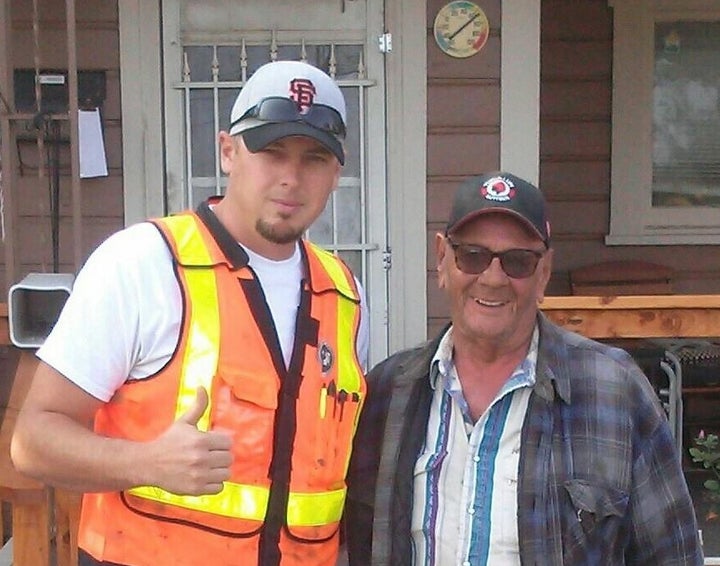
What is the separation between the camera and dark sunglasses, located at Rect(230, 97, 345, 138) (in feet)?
5.46

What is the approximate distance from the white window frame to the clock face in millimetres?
1534

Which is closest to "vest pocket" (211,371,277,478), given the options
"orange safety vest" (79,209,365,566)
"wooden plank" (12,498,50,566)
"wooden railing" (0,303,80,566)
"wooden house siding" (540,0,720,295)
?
"orange safety vest" (79,209,365,566)

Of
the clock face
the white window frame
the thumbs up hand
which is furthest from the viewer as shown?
the white window frame

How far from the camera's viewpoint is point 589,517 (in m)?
1.63

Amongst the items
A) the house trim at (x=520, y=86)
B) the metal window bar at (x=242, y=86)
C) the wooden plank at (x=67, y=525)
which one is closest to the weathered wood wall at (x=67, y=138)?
the metal window bar at (x=242, y=86)

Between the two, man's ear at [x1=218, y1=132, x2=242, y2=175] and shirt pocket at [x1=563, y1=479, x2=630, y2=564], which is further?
man's ear at [x1=218, y1=132, x2=242, y2=175]

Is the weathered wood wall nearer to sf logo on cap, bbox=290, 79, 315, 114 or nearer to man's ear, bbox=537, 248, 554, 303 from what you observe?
sf logo on cap, bbox=290, 79, 315, 114

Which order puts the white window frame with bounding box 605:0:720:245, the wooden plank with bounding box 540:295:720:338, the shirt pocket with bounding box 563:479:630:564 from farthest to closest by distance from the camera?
the white window frame with bounding box 605:0:720:245 → the wooden plank with bounding box 540:295:720:338 → the shirt pocket with bounding box 563:479:630:564

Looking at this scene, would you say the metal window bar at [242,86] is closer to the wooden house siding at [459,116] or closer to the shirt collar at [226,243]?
the wooden house siding at [459,116]

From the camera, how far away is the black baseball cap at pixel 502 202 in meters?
1.70

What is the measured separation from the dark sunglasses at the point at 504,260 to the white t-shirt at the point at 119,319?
529 mm

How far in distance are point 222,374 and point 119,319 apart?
0.63 ft

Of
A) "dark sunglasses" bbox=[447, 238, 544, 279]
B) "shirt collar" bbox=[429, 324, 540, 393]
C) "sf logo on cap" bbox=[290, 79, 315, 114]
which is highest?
"sf logo on cap" bbox=[290, 79, 315, 114]

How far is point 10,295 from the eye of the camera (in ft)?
8.87
